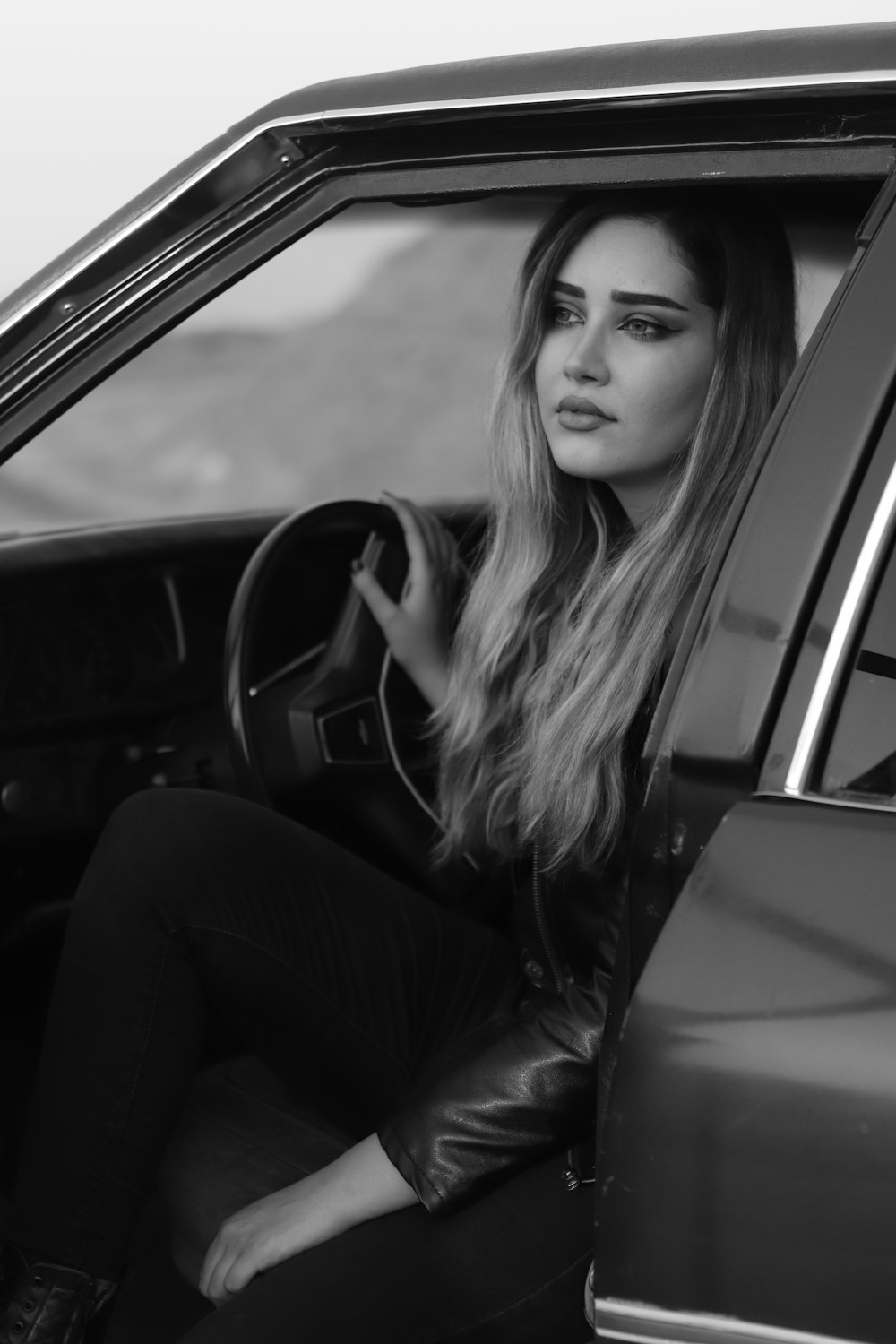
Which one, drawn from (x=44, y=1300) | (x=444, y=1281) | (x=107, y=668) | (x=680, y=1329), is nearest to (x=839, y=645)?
(x=680, y=1329)

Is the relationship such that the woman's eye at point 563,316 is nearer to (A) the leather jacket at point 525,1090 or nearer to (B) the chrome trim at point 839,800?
(A) the leather jacket at point 525,1090

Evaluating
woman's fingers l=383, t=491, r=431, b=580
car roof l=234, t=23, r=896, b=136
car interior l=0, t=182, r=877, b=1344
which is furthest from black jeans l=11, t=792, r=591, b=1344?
car roof l=234, t=23, r=896, b=136

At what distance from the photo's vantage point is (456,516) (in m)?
2.39

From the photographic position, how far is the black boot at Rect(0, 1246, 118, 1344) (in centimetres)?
139

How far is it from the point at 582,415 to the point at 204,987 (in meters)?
0.75

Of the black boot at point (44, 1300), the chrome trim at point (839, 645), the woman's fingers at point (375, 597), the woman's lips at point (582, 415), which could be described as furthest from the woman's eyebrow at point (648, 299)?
the black boot at point (44, 1300)

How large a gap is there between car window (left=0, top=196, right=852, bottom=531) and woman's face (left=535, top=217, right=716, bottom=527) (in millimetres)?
6676

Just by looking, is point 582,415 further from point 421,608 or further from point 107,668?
point 107,668

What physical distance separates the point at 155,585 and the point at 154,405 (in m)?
8.33

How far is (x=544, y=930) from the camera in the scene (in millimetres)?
1461

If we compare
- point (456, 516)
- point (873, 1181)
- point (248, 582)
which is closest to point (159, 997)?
point (248, 582)

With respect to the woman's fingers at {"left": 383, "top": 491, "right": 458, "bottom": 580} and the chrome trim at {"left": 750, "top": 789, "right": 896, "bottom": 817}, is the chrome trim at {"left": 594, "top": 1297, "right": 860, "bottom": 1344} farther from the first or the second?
the woman's fingers at {"left": 383, "top": 491, "right": 458, "bottom": 580}

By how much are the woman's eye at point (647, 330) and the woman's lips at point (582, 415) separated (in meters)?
0.08

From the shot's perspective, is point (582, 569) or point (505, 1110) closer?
point (505, 1110)
